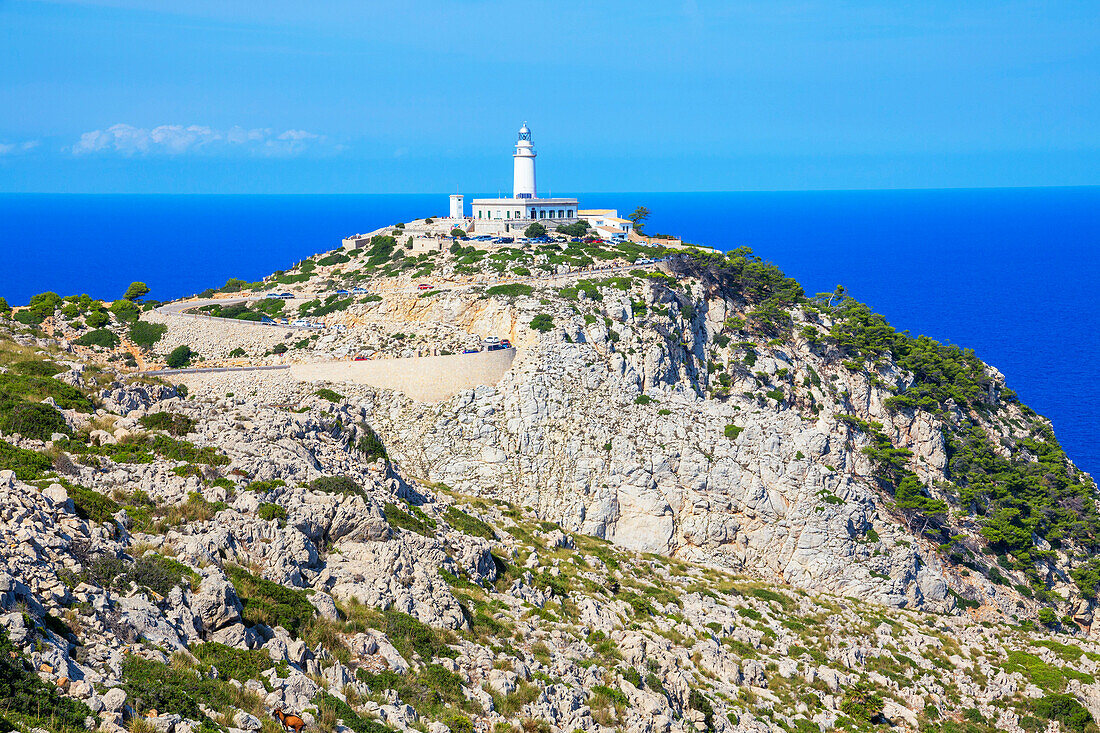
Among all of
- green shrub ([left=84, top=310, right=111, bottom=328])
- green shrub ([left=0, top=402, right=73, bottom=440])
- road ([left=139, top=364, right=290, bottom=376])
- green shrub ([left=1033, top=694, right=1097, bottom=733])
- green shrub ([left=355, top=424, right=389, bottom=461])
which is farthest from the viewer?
green shrub ([left=84, top=310, right=111, bottom=328])

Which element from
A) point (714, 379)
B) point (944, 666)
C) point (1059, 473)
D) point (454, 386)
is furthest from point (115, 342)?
point (1059, 473)

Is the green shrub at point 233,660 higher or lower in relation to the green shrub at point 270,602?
lower

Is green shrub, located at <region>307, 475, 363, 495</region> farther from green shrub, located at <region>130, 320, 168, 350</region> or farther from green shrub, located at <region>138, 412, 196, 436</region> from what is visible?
green shrub, located at <region>130, 320, 168, 350</region>

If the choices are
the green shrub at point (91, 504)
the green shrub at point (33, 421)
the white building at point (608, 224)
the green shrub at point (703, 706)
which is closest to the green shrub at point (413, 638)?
the green shrub at point (91, 504)

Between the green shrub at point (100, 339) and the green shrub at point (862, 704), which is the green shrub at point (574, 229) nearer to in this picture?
the green shrub at point (100, 339)

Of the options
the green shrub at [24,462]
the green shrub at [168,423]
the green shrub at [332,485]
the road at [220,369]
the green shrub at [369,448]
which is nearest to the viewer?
the green shrub at [24,462]

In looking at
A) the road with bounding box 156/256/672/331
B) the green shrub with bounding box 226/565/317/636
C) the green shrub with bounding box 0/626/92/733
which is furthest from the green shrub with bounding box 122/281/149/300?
the green shrub with bounding box 0/626/92/733
